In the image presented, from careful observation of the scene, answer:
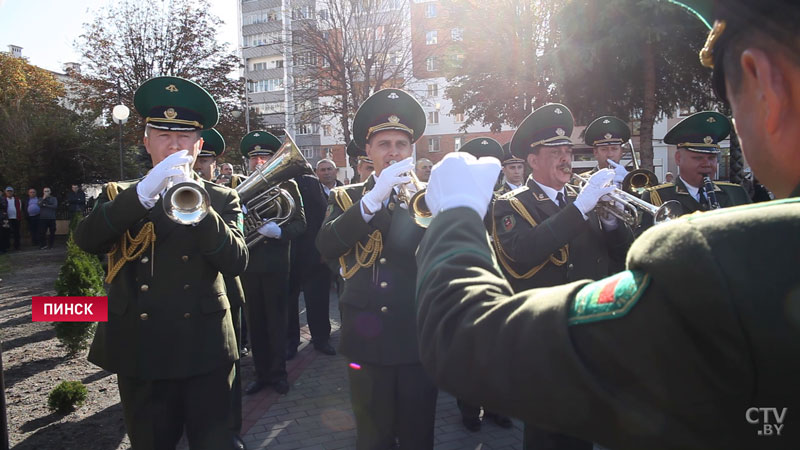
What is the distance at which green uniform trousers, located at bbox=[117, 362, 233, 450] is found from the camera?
2816 mm

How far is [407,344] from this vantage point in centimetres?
312

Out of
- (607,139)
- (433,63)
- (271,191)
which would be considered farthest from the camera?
(433,63)

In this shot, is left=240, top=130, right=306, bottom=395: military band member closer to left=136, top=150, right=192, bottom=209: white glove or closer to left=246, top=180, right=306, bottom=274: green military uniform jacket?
left=246, top=180, right=306, bottom=274: green military uniform jacket

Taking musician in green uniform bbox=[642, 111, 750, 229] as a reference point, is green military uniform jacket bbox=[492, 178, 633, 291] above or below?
below

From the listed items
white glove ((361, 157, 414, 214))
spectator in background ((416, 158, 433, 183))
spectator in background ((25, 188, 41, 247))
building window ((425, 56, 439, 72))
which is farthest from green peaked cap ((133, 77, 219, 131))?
building window ((425, 56, 439, 72))

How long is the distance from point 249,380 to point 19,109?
29.3m

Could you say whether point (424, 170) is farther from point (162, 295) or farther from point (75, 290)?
point (162, 295)

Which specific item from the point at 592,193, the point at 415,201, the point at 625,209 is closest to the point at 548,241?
the point at 592,193

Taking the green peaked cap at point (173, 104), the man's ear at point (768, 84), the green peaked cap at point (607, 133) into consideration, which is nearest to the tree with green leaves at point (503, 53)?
the green peaked cap at point (607, 133)

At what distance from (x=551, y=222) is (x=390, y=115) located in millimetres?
1306

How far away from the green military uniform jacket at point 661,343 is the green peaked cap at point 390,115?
8.58ft

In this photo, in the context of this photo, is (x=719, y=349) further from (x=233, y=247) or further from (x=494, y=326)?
(x=233, y=247)

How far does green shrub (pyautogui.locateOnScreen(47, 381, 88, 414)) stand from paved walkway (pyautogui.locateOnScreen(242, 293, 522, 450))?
1.57m

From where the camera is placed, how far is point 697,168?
16.8ft
